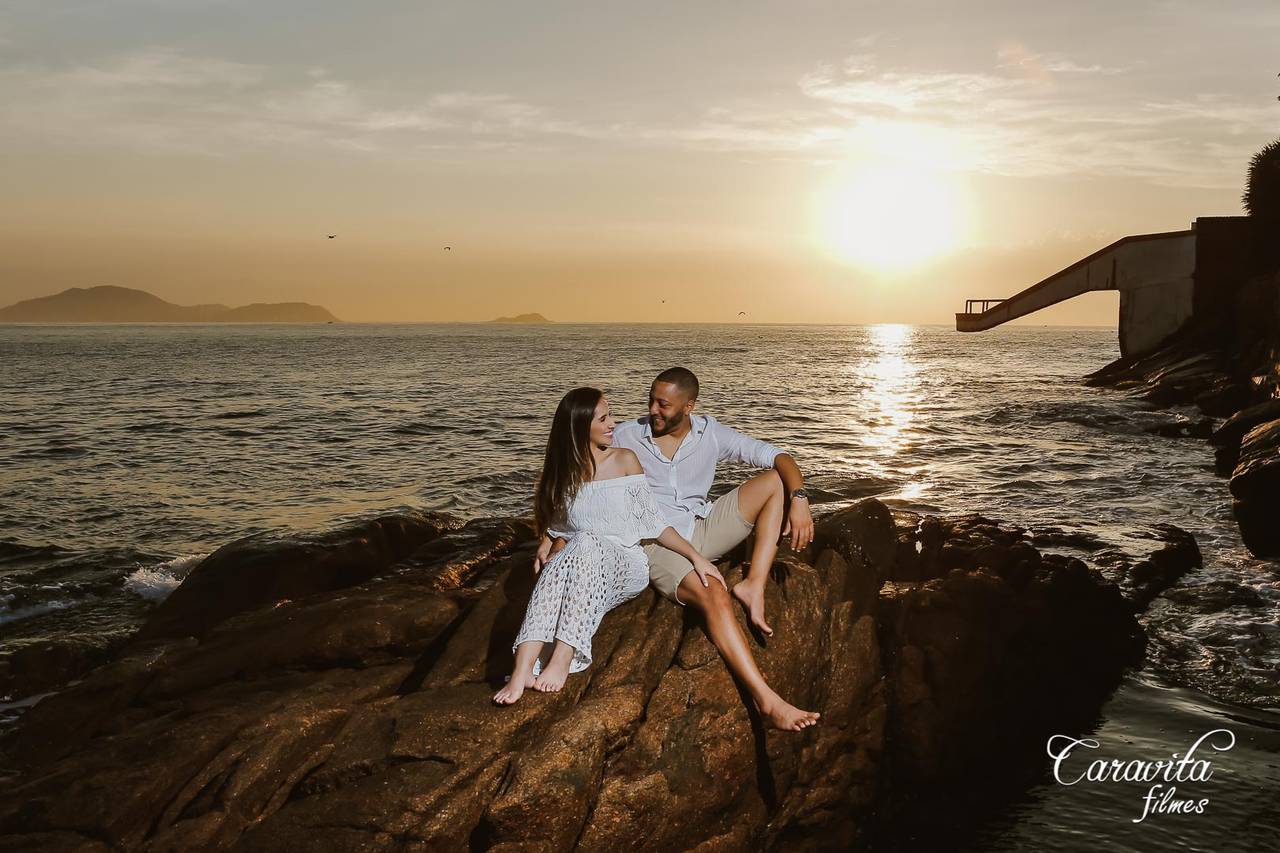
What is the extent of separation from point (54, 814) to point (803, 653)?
432 centimetres

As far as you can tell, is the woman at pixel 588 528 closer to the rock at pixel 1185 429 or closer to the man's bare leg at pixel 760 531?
the man's bare leg at pixel 760 531

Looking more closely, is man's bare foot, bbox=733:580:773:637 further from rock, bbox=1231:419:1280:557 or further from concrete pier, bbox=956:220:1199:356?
concrete pier, bbox=956:220:1199:356

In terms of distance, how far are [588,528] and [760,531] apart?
115cm

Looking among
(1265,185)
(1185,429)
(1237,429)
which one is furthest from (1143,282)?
(1237,429)

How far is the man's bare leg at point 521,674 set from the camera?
17.3 feet

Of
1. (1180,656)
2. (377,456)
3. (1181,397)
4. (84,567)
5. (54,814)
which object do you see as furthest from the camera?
(1181,397)

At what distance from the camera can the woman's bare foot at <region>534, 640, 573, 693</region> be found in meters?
5.34

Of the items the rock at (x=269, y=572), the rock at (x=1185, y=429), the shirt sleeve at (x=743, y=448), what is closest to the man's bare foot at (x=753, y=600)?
the shirt sleeve at (x=743, y=448)

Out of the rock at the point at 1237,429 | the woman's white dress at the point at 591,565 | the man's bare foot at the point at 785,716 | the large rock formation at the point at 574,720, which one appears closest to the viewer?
the large rock formation at the point at 574,720

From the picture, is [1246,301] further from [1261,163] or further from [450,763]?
[450,763]

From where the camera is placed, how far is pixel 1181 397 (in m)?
27.4

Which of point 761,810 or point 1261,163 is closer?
point 761,810

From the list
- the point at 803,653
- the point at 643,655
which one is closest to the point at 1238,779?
the point at 803,653

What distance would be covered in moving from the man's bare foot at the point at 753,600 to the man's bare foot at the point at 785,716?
0.50 meters
